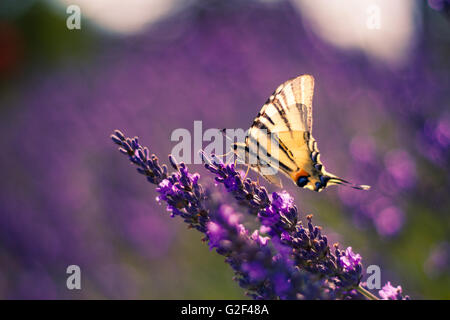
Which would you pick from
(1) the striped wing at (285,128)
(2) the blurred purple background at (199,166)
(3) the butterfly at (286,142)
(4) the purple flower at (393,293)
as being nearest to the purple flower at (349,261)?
(4) the purple flower at (393,293)

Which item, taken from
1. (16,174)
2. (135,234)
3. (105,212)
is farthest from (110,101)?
(135,234)

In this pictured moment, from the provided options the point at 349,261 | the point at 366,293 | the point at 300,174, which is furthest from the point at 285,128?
the point at 366,293

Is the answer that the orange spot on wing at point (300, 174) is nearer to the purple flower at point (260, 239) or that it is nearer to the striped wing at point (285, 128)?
the striped wing at point (285, 128)

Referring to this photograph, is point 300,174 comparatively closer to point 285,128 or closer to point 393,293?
point 285,128

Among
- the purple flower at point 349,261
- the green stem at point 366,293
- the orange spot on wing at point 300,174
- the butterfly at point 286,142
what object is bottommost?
the green stem at point 366,293

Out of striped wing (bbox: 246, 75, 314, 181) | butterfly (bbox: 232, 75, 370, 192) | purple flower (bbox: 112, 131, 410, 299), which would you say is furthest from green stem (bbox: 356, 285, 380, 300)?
striped wing (bbox: 246, 75, 314, 181)

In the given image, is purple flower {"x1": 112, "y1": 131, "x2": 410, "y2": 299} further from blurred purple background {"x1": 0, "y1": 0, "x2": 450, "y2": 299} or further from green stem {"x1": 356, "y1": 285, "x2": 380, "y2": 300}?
blurred purple background {"x1": 0, "y1": 0, "x2": 450, "y2": 299}
